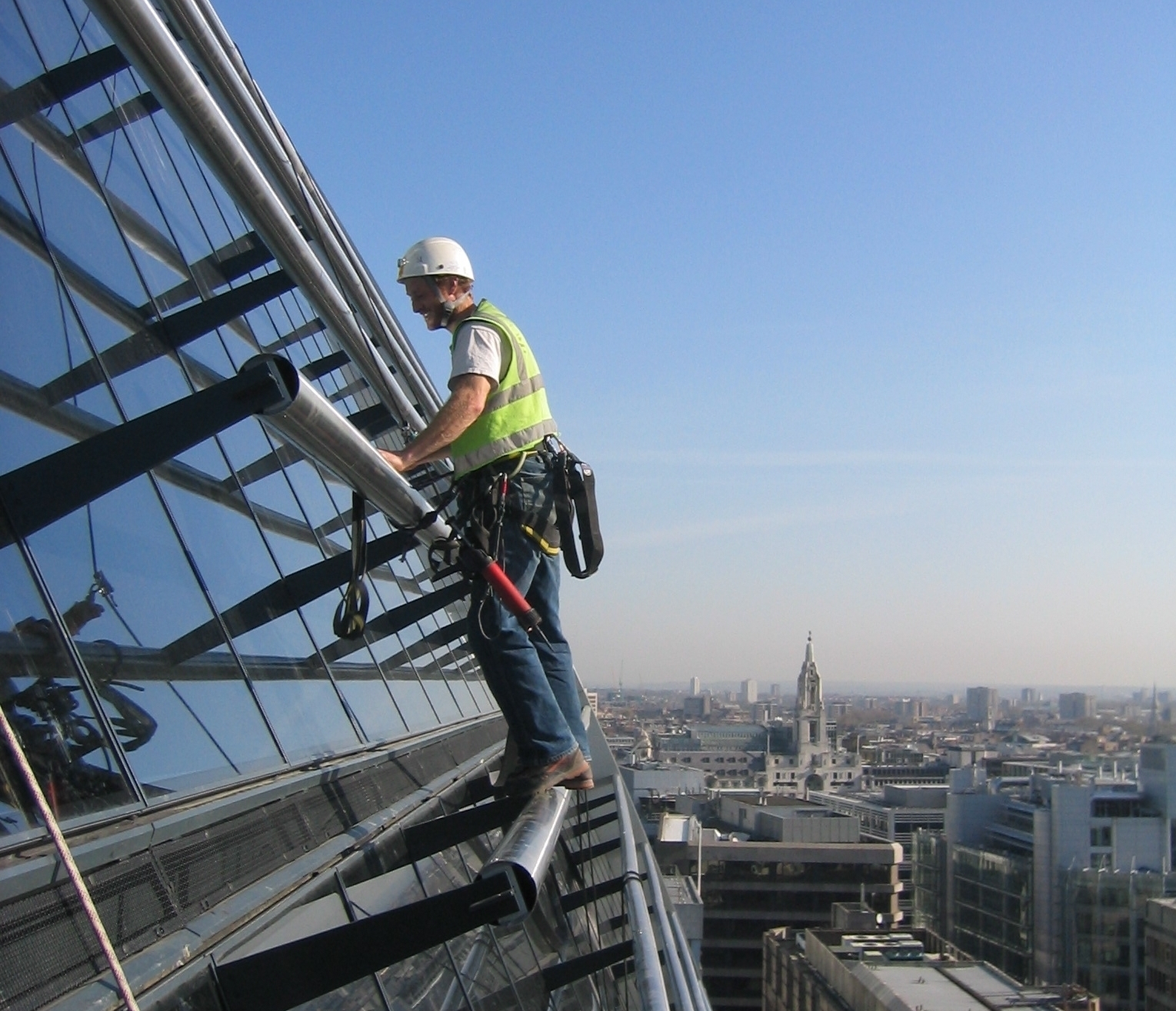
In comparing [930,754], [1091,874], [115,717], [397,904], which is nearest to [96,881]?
[115,717]

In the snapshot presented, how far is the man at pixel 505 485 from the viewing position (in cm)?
459

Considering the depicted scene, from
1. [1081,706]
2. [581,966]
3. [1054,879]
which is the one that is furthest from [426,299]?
[1081,706]

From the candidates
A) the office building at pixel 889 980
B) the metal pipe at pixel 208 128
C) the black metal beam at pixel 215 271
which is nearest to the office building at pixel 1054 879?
the office building at pixel 889 980

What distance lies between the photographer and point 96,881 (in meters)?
2.76

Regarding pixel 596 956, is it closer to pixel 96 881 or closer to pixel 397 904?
pixel 397 904

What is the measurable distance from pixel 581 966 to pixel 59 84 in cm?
412

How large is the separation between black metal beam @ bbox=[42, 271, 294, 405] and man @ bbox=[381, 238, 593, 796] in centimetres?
62

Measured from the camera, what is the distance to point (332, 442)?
2.97 metres

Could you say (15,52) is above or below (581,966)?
above

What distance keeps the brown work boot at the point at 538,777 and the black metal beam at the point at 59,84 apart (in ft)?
8.63

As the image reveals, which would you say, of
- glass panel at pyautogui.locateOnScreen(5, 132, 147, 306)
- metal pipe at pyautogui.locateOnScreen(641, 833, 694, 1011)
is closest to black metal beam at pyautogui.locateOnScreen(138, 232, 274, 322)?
glass panel at pyautogui.locateOnScreen(5, 132, 147, 306)

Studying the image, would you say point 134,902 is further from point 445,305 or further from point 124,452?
point 445,305

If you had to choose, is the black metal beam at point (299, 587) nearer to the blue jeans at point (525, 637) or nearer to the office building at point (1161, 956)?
the blue jeans at point (525, 637)

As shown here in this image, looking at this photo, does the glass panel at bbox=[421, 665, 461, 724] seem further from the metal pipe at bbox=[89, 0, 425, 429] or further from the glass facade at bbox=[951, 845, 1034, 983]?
the glass facade at bbox=[951, 845, 1034, 983]
